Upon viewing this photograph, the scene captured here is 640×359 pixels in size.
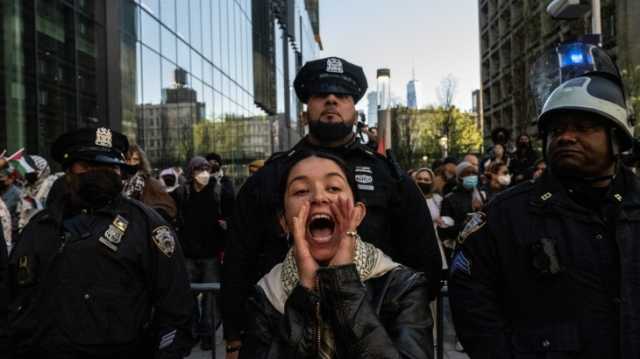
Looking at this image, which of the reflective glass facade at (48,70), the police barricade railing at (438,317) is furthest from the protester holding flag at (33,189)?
the police barricade railing at (438,317)

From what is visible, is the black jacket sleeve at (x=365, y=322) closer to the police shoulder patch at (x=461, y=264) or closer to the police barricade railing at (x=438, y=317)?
the police shoulder patch at (x=461, y=264)

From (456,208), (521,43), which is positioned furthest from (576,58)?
(521,43)

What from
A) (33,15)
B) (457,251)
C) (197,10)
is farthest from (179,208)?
(197,10)

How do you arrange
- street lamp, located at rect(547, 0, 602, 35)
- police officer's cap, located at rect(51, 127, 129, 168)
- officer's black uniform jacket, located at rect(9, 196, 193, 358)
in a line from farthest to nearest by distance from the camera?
street lamp, located at rect(547, 0, 602, 35)
police officer's cap, located at rect(51, 127, 129, 168)
officer's black uniform jacket, located at rect(9, 196, 193, 358)

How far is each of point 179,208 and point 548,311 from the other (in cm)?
654

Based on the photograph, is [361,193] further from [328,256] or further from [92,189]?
[92,189]

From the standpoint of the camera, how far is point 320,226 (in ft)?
7.41

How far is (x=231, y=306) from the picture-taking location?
3275mm

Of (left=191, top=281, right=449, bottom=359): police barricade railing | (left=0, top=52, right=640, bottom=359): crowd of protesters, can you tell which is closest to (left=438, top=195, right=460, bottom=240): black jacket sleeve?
(left=191, top=281, right=449, bottom=359): police barricade railing

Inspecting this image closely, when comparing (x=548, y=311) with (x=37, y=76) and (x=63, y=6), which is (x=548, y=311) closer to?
(x=37, y=76)

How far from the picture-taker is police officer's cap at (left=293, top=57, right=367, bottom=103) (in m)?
3.31

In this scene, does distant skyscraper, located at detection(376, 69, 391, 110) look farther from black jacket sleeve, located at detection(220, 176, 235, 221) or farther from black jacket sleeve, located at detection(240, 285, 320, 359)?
black jacket sleeve, located at detection(240, 285, 320, 359)

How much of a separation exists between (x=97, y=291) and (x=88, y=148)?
2.59 feet

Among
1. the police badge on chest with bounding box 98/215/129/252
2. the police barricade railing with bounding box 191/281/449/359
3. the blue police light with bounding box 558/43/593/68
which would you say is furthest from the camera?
the blue police light with bounding box 558/43/593/68
